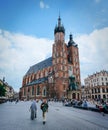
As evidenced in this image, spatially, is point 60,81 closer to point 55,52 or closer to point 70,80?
point 70,80

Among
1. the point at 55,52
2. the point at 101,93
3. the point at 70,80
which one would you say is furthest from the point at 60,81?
the point at 101,93

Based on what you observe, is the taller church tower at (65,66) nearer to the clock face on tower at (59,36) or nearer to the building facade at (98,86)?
the clock face on tower at (59,36)

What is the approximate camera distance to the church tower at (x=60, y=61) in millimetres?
59491

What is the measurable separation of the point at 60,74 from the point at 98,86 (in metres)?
22.3

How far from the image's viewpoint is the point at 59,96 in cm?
5762

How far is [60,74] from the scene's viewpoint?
2418 inches

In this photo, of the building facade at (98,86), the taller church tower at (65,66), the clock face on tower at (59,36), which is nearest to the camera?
the taller church tower at (65,66)

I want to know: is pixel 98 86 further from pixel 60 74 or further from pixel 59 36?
pixel 59 36

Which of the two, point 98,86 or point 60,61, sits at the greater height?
point 60,61

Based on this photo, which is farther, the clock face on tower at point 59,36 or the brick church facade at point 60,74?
the clock face on tower at point 59,36

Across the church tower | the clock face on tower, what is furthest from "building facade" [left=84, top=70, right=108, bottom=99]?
the clock face on tower

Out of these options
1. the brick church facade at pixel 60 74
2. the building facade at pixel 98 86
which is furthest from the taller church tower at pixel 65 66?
the building facade at pixel 98 86

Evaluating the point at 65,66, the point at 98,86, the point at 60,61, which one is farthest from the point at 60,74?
the point at 98,86

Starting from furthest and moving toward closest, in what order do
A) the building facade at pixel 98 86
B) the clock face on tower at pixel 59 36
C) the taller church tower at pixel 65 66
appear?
1. the clock face on tower at pixel 59 36
2. the building facade at pixel 98 86
3. the taller church tower at pixel 65 66
